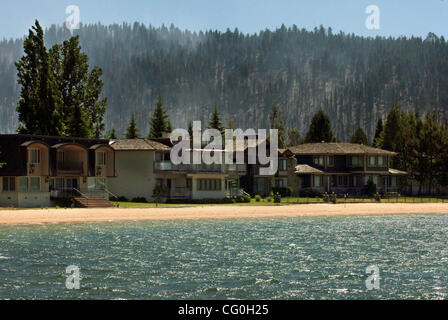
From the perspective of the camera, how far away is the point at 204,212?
59.4m

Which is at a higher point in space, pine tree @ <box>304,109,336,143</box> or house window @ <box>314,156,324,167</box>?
pine tree @ <box>304,109,336,143</box>

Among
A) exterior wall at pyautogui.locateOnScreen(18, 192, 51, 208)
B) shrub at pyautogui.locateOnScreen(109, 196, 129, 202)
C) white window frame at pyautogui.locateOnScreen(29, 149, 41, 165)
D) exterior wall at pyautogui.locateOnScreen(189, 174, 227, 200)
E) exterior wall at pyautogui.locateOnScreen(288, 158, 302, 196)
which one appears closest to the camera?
exterior wall at pyautogui.locateOnScreen(18, 192, 51, 208)

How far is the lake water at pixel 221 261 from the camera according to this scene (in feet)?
77.8

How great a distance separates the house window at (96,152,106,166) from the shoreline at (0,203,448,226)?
34.7 ft

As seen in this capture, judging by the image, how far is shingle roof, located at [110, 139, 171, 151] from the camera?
70.6 metres

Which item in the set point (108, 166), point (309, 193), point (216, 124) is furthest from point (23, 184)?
point (216, 124)

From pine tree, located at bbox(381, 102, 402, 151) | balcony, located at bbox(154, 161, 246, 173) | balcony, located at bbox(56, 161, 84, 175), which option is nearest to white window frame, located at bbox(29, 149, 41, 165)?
balcony, located at bbox(56, 161, 84, 175)

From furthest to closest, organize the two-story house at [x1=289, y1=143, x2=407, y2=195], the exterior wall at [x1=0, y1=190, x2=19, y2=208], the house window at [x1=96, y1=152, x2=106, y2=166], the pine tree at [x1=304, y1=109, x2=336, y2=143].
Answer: the pine tree at [x1=304, y1=109, x2=336, y2=143] → the two-story house at [x1=289, y1=143, x2=407, y2=195] → the house window at [x1=96, y1=152, x2=106, y2=166] → the exterior wall at [x1=0, y1=190, x2=19, y2=208]

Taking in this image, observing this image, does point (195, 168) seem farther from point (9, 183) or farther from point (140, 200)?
point (9, 183)

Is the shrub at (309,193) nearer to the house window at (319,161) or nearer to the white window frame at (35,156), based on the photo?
the house window at (319,161)

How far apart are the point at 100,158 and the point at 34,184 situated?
8.35 meters

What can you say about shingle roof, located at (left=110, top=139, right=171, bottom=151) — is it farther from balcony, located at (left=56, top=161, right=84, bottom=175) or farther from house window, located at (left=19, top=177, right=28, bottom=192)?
house window, located at (left=19, top=177, right=28, bottom=192)
